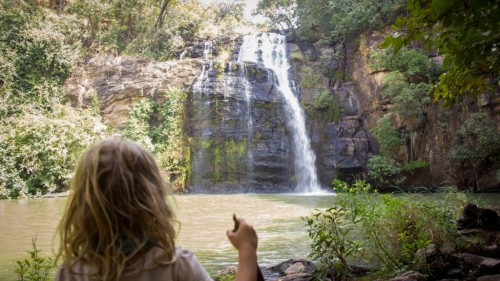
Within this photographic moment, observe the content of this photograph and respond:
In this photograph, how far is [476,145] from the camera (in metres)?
16.9

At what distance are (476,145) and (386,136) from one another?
3413mm

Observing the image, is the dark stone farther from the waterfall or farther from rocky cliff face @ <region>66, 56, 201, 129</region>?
rocky cliff face @ <region>66, 56, 201, 129</region>

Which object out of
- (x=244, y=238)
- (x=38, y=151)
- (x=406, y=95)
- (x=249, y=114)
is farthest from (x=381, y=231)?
(x=38, y=151)

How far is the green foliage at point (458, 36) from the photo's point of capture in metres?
3.14

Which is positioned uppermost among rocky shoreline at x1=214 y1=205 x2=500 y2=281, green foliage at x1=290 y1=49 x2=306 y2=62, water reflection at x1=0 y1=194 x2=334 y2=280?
green foliage at x1=290 y1=49 x2=306 y2=62

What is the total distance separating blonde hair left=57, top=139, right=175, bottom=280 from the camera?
4.26 ft

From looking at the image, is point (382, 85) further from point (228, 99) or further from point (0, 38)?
point (0, 38)

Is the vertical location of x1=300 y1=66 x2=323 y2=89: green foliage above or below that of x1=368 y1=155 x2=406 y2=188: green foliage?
above

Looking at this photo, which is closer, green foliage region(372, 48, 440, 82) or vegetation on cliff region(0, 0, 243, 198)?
green foliage region(372, 48, 440, 82)

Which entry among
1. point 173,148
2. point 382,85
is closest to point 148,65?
point 173,148

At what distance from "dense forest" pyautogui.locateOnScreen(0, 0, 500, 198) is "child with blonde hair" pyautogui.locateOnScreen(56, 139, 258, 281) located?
42.5 ft

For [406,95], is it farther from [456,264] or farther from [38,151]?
[38,151]

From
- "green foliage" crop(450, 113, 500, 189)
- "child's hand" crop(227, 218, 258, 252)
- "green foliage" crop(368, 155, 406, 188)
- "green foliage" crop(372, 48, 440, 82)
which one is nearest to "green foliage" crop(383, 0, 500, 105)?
"child's hand" crop(227, 218, 258, 252)

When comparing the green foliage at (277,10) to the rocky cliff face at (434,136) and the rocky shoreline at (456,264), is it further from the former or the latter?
the rocky shoreline at (456,264)
